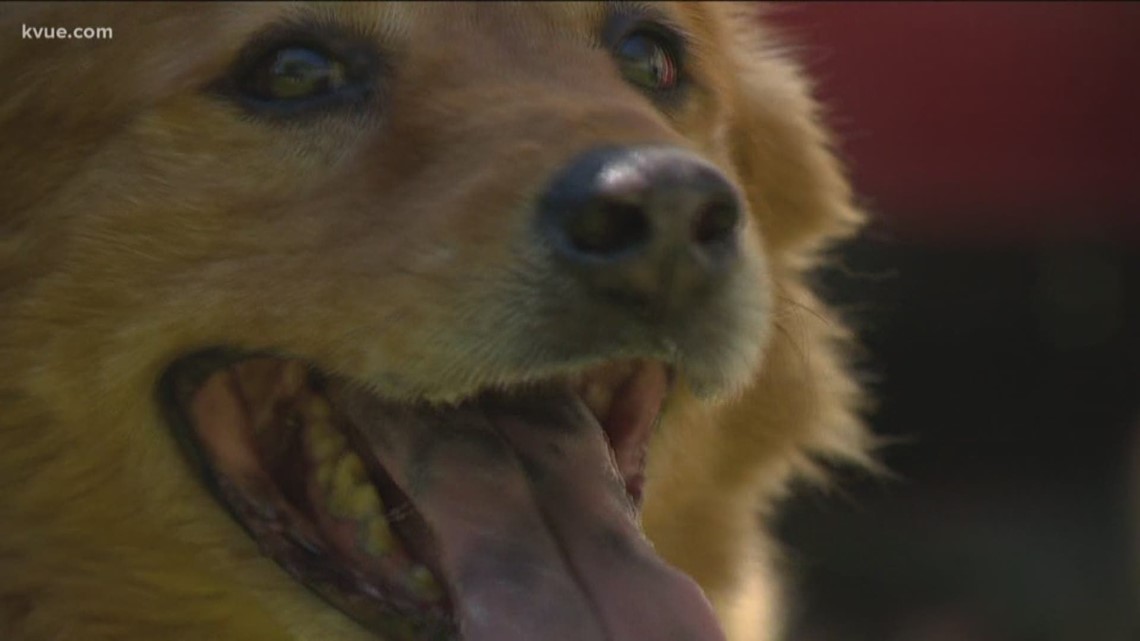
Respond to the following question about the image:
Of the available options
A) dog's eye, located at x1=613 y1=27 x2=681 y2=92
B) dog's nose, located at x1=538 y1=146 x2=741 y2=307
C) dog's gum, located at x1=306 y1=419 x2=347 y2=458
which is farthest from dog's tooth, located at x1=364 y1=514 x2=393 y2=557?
dog's eye, located at x1=613 y1=27 x2=681 y2=92

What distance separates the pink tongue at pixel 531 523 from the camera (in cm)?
280

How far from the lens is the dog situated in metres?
2.77

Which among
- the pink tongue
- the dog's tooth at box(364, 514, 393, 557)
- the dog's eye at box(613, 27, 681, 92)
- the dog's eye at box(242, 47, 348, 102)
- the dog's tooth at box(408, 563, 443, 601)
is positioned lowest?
the dog's tooth at box(408, 563, 443, 601)

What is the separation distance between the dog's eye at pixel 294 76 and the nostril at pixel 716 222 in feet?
2.14

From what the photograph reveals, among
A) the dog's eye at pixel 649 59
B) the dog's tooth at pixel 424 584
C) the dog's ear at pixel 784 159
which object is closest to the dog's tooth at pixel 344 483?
the dog's tooth at pixel 424 584

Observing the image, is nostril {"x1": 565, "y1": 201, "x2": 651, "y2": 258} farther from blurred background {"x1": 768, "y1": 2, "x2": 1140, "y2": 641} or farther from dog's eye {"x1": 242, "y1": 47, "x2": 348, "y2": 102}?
blurred background {"x1": 768, "y1": 2, "x2": 1140, "y2": 641}

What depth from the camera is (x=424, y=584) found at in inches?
113

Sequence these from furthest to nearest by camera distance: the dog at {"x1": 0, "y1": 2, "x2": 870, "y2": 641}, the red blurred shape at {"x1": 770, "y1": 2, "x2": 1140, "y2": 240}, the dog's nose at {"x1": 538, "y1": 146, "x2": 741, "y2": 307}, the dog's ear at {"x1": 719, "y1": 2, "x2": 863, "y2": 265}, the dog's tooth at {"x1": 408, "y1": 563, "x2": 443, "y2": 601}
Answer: the red blurred shape at {"x1": 770, "y1": 2, "x2": 1140, "y2": 240} → the dog's ear at {"x1": 719, "y1": 2, "x2": 863, "y2": 265} → the dog's tooth at {"x1": 408, "y1": 563, "x2": 443, "y2": 601} → the dog at {"x1": 0, "y1": 2, "x2": 870, "y2": 641} → the dog's nose at {"x1": 538, "y1": 146, "x2": 741, "y2": 307}

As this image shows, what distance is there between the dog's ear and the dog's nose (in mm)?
1028

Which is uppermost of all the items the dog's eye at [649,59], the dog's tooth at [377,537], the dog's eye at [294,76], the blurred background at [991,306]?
the dog's eye at [294,76]

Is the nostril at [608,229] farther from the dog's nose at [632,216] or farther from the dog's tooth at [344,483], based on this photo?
the dog's tooth at [344,483]

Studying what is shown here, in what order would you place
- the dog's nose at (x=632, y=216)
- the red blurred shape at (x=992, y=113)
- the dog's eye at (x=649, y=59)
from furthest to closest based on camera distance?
the red blurred shape at (x=992, y=113)
the dog's eye at (x=649, y=59)
the dog's nose at (x=632, y=216)

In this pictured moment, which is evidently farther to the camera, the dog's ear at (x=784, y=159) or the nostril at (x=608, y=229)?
the dog's ear at (x=784, y=159)

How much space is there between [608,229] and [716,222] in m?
0.19
